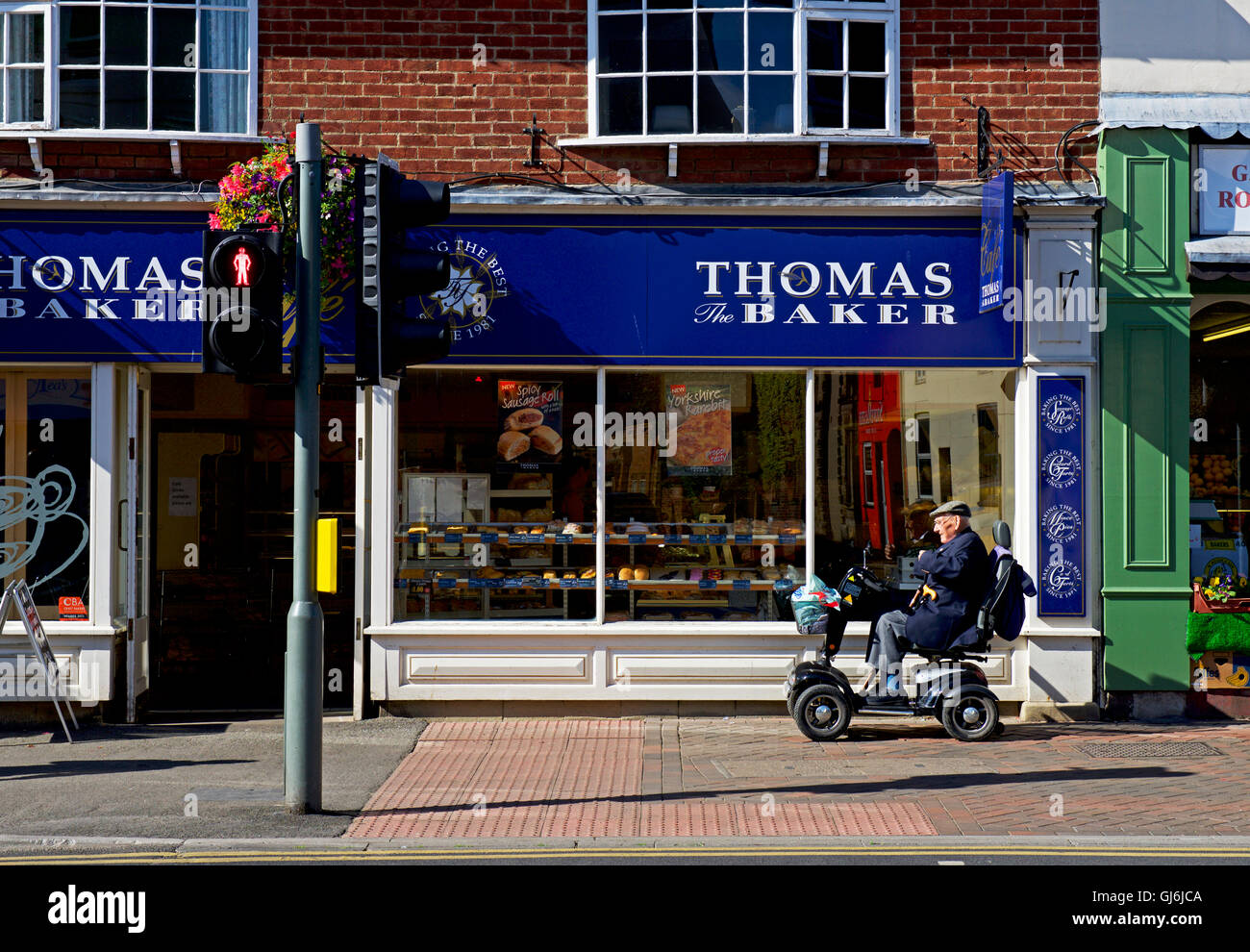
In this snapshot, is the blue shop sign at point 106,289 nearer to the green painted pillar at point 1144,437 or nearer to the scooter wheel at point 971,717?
the scooter wheel at point 971,717

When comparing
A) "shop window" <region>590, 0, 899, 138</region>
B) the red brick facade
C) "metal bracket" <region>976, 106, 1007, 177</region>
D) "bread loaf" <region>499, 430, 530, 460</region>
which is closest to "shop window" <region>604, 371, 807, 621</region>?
"bread loaf" <region>499, 430, 530, 460</region>

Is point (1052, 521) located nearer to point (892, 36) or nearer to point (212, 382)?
point (892, 36)

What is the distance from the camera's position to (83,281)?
1001 centimetres

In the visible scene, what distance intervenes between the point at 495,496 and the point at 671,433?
162 centimetres

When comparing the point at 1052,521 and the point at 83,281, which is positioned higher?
the point at 83,281

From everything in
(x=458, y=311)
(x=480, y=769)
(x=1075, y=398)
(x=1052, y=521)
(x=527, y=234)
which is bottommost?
(x=480, y=769)

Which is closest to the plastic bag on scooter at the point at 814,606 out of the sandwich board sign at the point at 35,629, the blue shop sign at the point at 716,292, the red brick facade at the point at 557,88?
the blue shop sign at the point at 716,292

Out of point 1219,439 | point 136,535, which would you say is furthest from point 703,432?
point 136,535

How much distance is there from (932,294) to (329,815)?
20.9ft

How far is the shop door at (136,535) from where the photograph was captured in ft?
33.4

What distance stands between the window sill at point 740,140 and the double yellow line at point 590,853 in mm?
6131

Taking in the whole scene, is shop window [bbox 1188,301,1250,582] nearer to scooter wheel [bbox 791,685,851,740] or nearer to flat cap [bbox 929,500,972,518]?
flat cap [bbox 929,500,972,518]

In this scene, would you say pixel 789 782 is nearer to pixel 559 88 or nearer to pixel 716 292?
pixel 716 292

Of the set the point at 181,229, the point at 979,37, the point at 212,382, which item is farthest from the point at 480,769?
the point at 979,37
